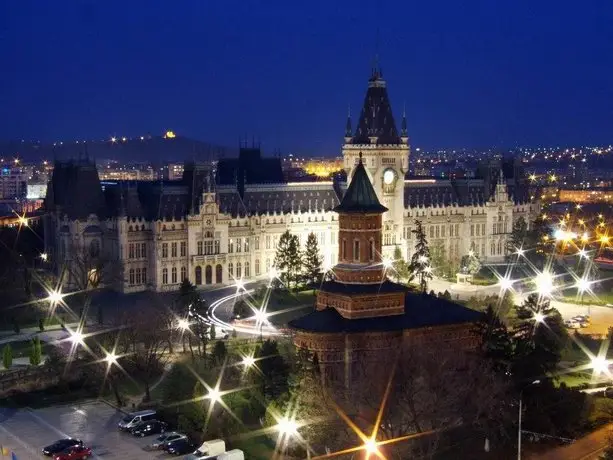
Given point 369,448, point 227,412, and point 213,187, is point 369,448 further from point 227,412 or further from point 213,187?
point 213,187

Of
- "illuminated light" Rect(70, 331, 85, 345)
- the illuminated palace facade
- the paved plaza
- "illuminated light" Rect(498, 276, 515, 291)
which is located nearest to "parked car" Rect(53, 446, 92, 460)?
the paved plaza

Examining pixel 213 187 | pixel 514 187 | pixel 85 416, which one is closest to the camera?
pixel 85 416

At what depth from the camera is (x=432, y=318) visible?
4662 cm

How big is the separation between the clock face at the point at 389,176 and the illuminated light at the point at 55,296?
31.0 meters

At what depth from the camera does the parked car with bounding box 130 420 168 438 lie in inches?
1705

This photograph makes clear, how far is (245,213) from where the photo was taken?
8369cm

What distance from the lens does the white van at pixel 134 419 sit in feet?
143

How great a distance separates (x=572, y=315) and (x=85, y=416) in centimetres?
3474

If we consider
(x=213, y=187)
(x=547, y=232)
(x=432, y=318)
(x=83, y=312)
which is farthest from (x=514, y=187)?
(x=432, y=318)

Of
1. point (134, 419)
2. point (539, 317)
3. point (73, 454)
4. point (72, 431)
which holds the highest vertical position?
point (539, 317)

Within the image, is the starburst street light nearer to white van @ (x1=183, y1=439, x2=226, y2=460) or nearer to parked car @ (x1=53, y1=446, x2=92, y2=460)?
parked car @ (x1=53, y1=446, x2=92, y2=460)

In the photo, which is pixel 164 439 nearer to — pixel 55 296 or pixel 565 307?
pixel 55 296

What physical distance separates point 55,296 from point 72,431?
95.6ft

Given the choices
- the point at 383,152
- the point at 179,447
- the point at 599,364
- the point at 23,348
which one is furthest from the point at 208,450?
the point at 383,152
